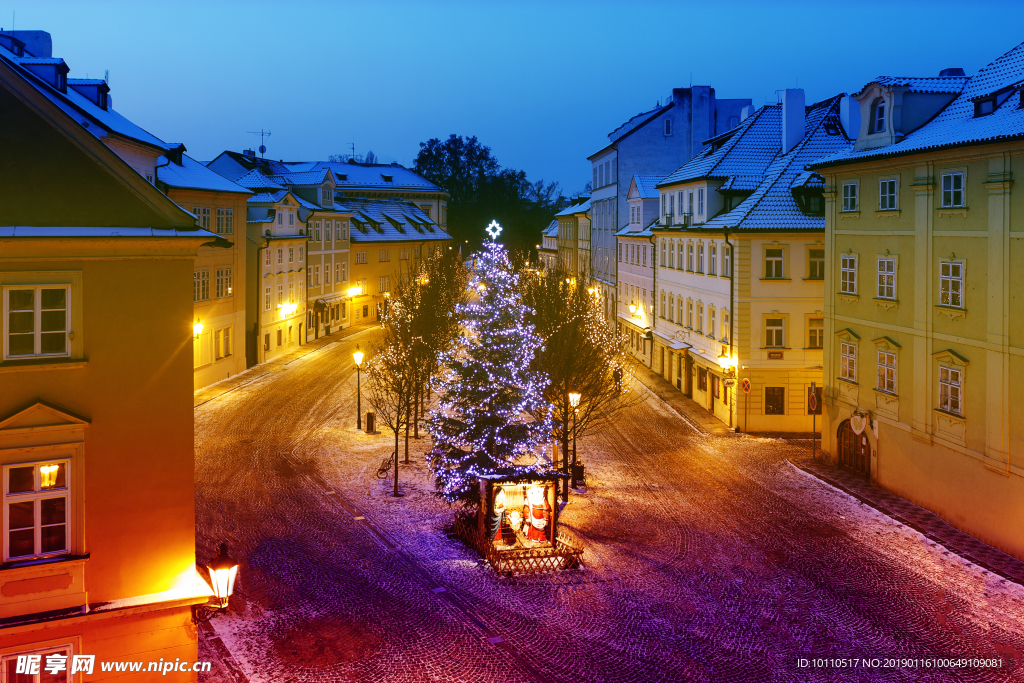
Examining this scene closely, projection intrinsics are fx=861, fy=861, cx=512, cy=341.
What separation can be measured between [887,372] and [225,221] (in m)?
30.8

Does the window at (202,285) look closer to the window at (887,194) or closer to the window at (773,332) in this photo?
the window at (773,332)

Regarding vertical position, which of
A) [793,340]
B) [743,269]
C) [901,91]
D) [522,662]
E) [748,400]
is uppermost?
[901,91]

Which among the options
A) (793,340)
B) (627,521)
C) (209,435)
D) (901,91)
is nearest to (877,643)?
(627,521)

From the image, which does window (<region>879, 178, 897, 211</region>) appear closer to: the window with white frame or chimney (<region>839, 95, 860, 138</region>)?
chimney (<region>839, 95, 860, 138</region>)

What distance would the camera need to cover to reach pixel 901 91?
24.4 metres

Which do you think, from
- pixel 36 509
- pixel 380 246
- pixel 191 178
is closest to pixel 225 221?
pixel 191 178

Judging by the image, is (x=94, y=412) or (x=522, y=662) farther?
(x=522, y=662)

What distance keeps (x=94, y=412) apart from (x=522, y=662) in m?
7.56

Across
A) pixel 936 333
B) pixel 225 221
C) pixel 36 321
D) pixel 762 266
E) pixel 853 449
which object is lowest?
pixel 853 449

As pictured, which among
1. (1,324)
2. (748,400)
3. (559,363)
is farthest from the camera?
(748,400)

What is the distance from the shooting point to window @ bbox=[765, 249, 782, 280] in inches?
1259

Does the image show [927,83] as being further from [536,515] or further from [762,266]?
[536,515]

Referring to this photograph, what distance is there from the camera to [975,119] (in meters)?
21.8

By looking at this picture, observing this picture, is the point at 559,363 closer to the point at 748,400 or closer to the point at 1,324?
the point at 748,400
